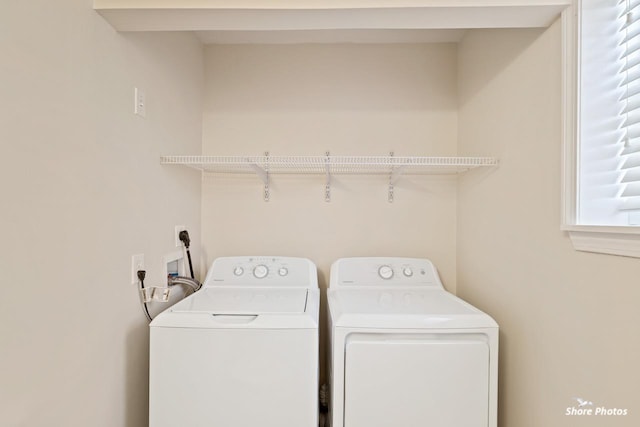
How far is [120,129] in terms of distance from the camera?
126cm

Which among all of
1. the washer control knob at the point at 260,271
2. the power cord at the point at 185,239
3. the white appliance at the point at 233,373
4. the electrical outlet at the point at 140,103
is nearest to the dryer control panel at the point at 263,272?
the washer control knob at the point at 260,271

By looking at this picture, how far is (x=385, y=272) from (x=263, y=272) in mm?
709

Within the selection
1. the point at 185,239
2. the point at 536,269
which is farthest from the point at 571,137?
the point at 185,239

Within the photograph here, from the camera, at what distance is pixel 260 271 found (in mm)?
1826

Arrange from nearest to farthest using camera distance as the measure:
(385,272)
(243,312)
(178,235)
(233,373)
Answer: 1. (233,373)
2. (243,312)
3. (178,235)
4. (385,272)

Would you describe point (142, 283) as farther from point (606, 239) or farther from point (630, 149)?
point (630, 149)

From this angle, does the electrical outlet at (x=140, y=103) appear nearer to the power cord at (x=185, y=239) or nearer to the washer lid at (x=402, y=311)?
the power cord at (x=185, y=239)

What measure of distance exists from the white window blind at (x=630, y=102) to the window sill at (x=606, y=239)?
0.12 metres

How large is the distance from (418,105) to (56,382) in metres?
2.18

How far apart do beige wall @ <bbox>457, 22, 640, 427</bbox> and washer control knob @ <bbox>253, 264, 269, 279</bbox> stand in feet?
3.89

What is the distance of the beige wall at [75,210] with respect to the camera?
0.85 metres

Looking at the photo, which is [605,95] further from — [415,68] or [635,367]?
[415,68]

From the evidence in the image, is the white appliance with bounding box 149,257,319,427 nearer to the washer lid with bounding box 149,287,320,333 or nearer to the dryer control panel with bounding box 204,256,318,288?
the washer lid with bounding box 149,287,320,333

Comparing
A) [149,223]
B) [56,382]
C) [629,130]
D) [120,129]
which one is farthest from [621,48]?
[56,382]
